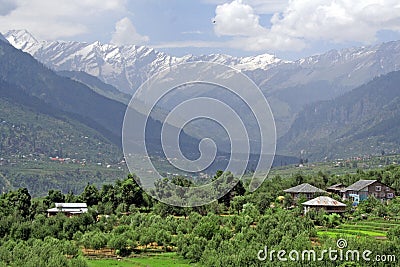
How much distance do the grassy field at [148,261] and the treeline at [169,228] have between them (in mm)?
952

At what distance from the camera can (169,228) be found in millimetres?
53531

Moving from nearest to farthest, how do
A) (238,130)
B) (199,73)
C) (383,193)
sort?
(238,130) → (199,73) → (383,193)

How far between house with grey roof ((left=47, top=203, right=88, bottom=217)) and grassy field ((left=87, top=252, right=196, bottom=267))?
17791 millimetres

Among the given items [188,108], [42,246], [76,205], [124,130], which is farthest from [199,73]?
[76,205]

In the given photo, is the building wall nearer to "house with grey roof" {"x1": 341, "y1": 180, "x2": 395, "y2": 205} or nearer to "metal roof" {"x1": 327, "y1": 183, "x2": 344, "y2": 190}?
"house with grey roof" {"x1": 341, "y1": 180, "x2": 395, "y2": 205}

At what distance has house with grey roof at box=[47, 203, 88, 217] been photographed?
62.2m

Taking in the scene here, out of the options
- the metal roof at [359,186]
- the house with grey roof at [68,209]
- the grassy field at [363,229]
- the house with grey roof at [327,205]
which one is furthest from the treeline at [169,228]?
the metal roof at [359,186]

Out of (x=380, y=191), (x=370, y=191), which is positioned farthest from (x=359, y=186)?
(x=380, y=191)

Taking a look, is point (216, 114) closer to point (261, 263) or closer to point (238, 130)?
point (238, 130)

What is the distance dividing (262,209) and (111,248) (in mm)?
19099

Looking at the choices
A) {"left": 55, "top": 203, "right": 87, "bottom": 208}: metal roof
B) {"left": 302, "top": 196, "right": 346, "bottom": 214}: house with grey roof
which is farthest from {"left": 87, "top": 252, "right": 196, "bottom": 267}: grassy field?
{"left": 55, "top": 203, "right": 87, "bottom": 208}: metal roof

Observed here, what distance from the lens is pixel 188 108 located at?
26.8 meters

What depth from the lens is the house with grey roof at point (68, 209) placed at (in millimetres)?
62219

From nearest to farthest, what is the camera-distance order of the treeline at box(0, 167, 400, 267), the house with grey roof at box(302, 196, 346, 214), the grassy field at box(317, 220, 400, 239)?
1. the treeline at box(0, 167, 400, 267)
2. the grassy field at box(317, 220, 400, 239)
3. the house with grey roof at box(302, 196, 346, 214)
